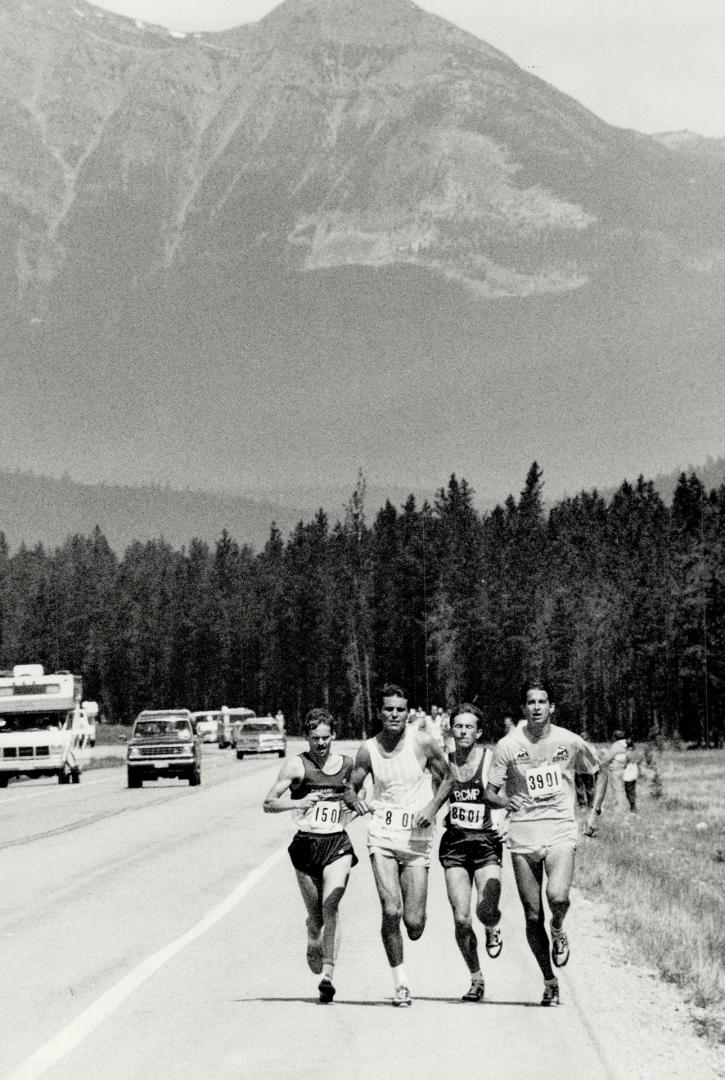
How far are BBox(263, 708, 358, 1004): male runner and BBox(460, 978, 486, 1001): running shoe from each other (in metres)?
0.94

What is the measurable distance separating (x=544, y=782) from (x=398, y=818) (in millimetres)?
1046

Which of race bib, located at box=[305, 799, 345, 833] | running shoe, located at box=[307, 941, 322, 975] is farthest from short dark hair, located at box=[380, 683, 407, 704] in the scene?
running shoe, located at box=[307, 941, 322, 975]

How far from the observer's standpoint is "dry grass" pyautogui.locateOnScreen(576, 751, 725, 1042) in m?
14.8

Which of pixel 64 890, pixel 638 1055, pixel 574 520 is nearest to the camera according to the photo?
pixel 638 1055

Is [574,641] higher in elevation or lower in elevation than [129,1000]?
higher

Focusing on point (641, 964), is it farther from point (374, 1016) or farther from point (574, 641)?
point (574, 641)

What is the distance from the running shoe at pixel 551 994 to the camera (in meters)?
12.6

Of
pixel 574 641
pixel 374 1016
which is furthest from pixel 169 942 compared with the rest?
pixel 574 641

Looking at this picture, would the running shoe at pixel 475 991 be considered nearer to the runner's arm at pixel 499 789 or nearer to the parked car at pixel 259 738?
the runner's arm at pixel 499 789

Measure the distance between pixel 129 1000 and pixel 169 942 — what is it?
3.55 meters

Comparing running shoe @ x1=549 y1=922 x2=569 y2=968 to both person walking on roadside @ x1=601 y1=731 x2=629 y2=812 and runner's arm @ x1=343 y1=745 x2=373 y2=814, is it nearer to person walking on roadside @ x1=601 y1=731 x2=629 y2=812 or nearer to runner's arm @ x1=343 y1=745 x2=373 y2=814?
runner's arm @ x1=343 y1=745 x2=373 y2=814

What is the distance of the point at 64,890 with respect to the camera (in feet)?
70.7

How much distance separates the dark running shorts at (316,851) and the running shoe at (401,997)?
110cm

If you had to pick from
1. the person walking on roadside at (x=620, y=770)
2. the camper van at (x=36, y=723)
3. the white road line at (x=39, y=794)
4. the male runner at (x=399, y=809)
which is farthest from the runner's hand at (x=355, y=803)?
the camper van at (x=36, y=723)
